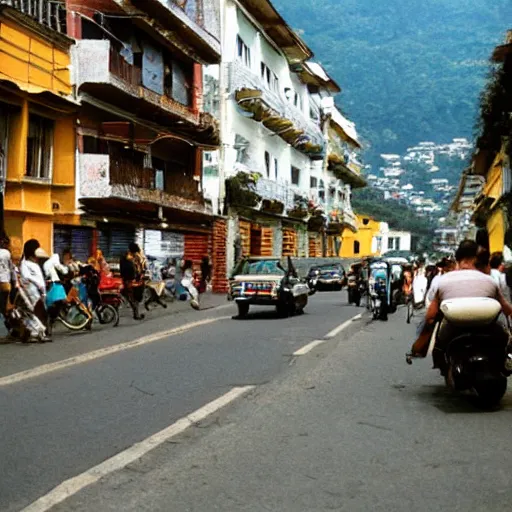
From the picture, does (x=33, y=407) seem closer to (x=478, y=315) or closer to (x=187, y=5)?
(x=478, y=315)

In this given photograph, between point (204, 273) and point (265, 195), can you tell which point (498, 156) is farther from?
point (204, 273)

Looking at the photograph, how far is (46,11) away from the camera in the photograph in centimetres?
2820

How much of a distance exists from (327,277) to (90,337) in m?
34.0

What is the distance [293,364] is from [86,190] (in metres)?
17.5

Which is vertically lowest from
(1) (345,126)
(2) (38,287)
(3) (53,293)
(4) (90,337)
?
(4) (90,337)

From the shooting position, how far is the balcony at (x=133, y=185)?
29.7 metres

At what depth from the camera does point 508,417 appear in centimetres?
884

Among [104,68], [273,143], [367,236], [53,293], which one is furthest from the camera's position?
[367,236]

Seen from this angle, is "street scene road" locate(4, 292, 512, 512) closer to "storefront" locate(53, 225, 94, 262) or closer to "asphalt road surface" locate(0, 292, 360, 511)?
"asphalt road surface" locate(0, 292, 360, 511)

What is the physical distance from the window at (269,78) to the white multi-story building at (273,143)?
5cm

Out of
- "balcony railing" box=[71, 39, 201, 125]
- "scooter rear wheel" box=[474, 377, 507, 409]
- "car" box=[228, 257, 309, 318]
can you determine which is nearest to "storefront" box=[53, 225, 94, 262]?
"balcony railing" box=[71, 39, 201, 125]

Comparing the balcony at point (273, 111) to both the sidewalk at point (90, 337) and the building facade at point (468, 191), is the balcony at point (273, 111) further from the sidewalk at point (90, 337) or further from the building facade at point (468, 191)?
the sidewalk at point (90, 337)

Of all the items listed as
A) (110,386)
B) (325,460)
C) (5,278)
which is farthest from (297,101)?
(325,460)

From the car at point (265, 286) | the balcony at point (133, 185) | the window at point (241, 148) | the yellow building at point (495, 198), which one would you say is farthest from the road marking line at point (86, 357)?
the yellow building at point (495, 198)
